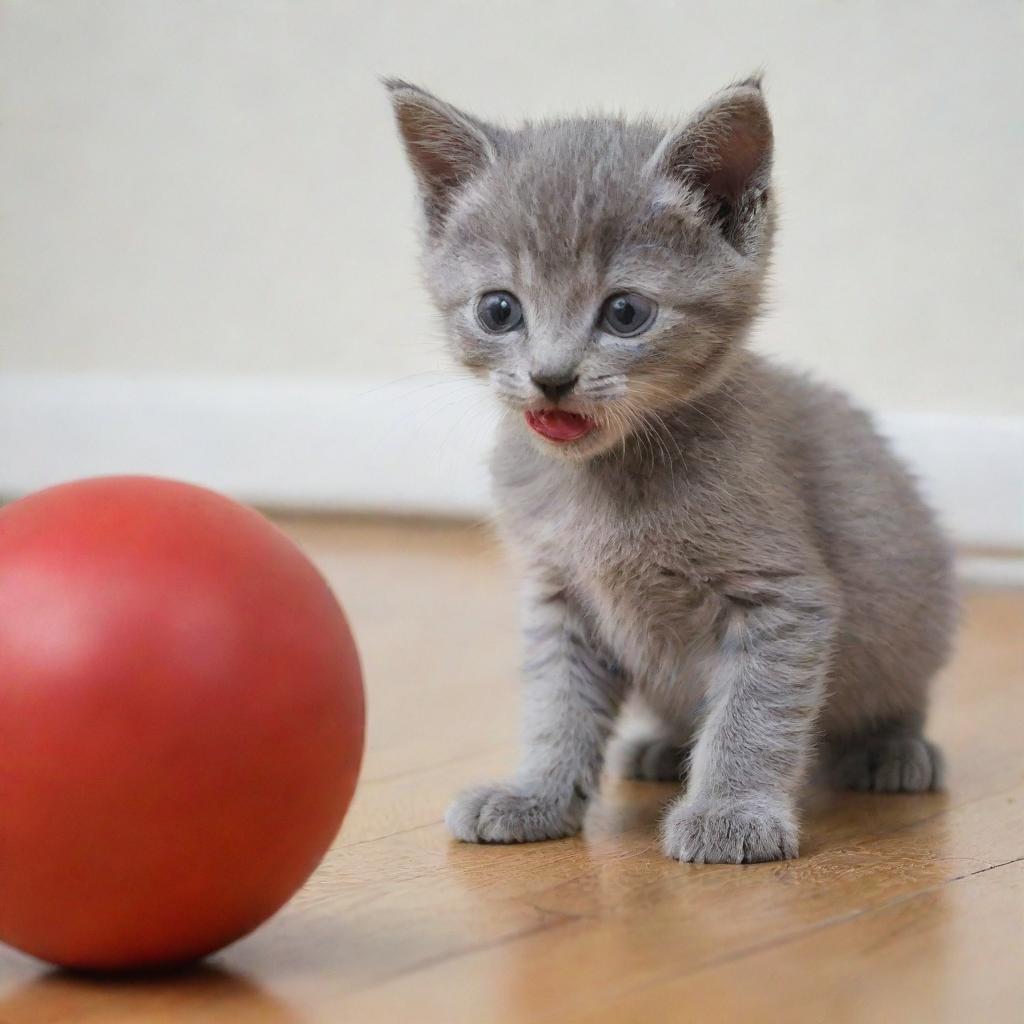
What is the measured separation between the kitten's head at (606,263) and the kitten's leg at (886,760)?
0.54 meters

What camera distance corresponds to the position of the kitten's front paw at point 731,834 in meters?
1.60

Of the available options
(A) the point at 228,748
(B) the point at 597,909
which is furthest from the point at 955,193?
(A) the point at 228,748

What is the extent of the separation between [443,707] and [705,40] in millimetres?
1710

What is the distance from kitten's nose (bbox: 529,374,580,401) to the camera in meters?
1.61

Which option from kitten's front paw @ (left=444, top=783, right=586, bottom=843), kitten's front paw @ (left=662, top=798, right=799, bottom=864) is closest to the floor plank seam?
kitten's front paw @ (left=662, top=798, right=799, bottom=864)

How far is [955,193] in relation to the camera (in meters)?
3.26

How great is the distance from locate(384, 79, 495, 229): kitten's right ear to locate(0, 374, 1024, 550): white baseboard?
164cm

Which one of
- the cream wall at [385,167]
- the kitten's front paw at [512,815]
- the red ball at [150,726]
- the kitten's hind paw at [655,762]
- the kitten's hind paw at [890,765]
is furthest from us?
the cream wall at [385,167]

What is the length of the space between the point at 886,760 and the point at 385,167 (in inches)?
88.2

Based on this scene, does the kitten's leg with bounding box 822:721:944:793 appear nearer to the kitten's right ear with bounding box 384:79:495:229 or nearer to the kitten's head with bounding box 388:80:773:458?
the kitten's head with bounding box 388:80:773:458

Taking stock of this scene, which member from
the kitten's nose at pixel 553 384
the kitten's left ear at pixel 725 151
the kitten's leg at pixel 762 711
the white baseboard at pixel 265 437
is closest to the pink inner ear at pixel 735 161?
the kitten's left ear at pixel 725 151

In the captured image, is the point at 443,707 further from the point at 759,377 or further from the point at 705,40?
the point at 705,40

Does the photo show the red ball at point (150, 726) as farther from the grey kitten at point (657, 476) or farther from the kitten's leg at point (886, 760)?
the kitten's leg at point (886, 760)

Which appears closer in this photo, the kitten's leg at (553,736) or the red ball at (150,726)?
the red ball at (150,726)
